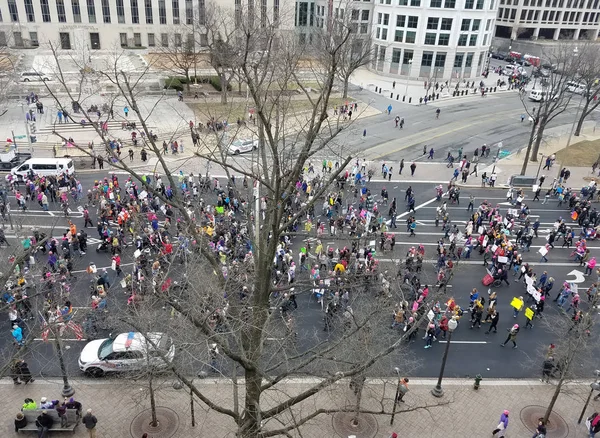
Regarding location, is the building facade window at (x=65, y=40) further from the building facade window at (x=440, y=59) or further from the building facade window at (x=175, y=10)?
the building facade window at (x=440, y=59)

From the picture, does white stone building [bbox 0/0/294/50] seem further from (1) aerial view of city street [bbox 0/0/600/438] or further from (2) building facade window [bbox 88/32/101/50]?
(1) aerial view of city street [bbox 0/0/600/438]

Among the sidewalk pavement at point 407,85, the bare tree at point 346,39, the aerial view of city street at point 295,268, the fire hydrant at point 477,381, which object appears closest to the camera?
the aerial view of city street at point 295,268

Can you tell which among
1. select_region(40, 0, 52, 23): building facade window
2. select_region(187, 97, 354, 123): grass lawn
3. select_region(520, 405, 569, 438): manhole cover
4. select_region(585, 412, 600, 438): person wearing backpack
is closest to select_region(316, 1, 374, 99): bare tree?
select_region(187, 97, 354, 123): grass lawn

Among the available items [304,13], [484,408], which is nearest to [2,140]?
[484,408]

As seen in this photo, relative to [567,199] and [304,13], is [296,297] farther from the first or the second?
[304,13]

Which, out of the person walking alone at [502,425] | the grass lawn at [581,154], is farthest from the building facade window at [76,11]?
the person walking alone at [502,425]

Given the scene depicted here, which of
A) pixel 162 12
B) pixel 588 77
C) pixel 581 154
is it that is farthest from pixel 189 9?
pixel 581 154

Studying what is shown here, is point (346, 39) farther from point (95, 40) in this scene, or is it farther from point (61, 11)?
point (95, 40)
